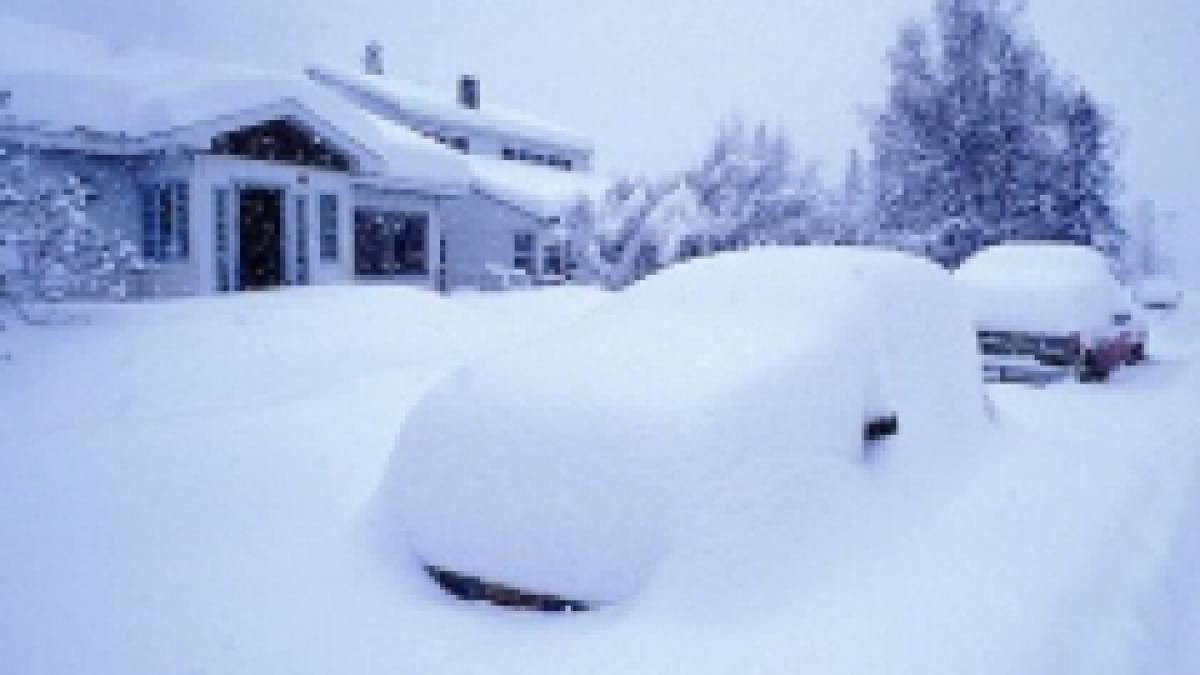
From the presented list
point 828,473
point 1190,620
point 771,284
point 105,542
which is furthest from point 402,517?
point 1190,620

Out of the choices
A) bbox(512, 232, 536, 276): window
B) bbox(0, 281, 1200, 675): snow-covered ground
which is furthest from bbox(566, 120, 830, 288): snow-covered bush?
bbox(0, 281, 1200, 675): snow-covered ground

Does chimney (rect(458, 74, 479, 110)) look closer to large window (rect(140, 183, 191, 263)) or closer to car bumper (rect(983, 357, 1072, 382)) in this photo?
large window (rect(140, 183, 191, 263))

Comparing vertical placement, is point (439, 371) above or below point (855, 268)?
below

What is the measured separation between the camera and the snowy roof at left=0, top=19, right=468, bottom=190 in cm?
1282

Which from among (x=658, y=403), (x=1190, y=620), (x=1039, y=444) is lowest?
(x=1190, y=620)

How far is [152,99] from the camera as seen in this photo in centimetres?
1336

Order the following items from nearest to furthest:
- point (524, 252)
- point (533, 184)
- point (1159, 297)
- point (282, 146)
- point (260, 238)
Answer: point (282, 146), point (260, 238), point (524, 252), point (533, 184), point (1159, 297)

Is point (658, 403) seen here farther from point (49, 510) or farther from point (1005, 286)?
point (1005, 286)

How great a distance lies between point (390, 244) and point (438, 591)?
16.4 metres

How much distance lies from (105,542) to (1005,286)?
991cm

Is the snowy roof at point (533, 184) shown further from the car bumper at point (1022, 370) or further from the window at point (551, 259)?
the car bumper at point (1022, 370)

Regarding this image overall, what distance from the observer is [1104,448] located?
6957 mm

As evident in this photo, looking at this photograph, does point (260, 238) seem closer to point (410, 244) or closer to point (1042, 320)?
point (410, 244)

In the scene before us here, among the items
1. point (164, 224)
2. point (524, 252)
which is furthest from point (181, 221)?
point (524, 252)
